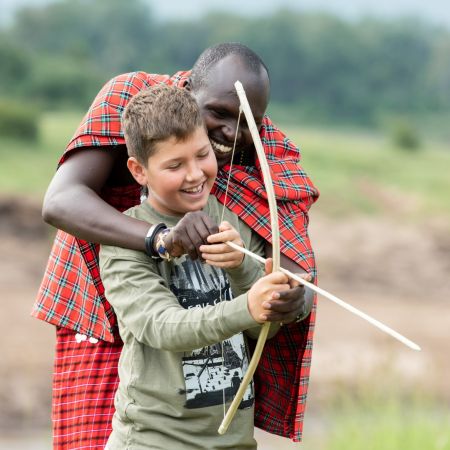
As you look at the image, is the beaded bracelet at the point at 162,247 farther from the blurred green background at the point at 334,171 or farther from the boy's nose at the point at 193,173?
the blurred green background at the point at 334,171

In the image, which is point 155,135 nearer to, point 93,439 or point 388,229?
point 93,439

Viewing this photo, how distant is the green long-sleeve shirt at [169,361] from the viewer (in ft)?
9.37

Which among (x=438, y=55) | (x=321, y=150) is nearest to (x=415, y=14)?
(x=438, y=55)

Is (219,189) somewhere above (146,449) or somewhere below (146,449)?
above

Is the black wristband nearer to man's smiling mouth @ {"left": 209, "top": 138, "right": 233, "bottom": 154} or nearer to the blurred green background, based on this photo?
man's smiling mouth @ {"left": 209, "top": 138, "right": 233, "bottom": 154}

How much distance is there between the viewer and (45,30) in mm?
36469

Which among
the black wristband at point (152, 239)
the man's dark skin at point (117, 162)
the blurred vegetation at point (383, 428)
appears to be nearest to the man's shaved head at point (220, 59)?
the man's dark skin at point (117, 162)

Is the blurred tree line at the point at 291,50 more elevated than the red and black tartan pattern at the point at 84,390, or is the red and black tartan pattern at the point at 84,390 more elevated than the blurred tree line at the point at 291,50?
the blurred tree line at the point at 291,50

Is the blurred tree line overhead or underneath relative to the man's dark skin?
overhead

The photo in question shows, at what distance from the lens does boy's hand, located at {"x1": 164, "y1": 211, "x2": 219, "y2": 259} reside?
2713 mm

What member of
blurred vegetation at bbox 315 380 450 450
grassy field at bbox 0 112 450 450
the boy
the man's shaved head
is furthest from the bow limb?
grassy field at bbox 0 112 450 450

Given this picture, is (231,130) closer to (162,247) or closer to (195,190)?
(195,190)

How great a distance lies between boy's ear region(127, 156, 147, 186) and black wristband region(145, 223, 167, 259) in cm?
14

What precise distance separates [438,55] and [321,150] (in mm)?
22756
